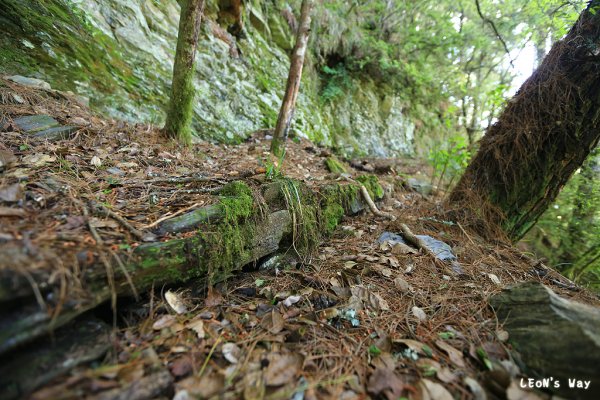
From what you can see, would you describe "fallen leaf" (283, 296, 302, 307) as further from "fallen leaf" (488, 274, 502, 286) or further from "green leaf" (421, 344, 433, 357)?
"fallen leaf" (488, 274, 502, 286)

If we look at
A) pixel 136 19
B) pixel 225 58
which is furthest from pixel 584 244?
pixel 136 19

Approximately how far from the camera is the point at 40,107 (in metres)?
2.77

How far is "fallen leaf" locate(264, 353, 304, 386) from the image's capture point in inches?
48.0

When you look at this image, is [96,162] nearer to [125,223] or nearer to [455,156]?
[125,223]

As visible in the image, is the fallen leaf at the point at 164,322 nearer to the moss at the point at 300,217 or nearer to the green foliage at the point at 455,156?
the moss at the point at 300,217

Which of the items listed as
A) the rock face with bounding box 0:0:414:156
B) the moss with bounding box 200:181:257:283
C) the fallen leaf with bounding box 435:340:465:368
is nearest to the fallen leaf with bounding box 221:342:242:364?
the moss with bounding box 200:181:257:283

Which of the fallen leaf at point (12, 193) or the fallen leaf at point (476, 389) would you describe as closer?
the fallen leaf at point (476, 389)

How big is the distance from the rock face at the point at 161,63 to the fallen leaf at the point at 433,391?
175 inches

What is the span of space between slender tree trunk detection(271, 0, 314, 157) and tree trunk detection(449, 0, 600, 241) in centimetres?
285

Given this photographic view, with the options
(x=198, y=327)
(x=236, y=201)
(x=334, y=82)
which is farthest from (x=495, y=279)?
(x=334, y=82)

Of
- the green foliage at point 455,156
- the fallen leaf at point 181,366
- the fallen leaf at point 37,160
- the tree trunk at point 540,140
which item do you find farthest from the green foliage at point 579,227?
the fallen leaf at point 37,160

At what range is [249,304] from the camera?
68.7 inches

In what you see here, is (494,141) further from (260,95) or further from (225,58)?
(225,58)

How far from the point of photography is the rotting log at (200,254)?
1.01 metres
